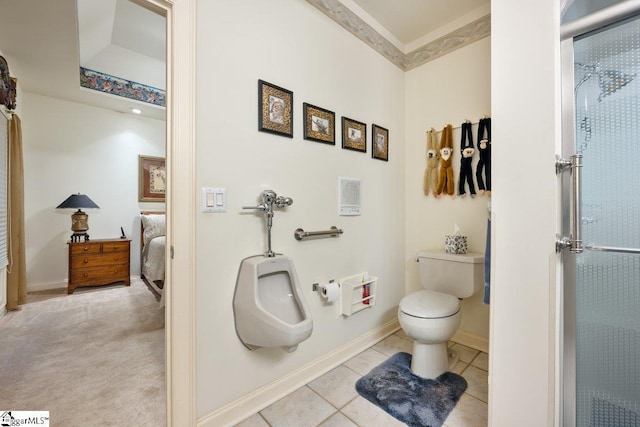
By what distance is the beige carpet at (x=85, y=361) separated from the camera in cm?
144

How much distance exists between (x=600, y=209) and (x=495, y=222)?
367mm

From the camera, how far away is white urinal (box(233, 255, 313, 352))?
1.21 m

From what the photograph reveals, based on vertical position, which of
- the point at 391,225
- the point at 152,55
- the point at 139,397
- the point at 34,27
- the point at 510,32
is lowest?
the point at 139,397

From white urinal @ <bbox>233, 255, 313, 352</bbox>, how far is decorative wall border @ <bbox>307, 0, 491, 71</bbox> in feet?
5.85

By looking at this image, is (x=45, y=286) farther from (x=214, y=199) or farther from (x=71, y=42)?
(x=214, y=199)

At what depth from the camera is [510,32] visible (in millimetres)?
1058

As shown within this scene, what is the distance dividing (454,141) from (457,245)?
0.92m

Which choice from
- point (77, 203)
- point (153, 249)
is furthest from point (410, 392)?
point (77, 203)

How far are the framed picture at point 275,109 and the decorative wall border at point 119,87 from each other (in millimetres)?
3479

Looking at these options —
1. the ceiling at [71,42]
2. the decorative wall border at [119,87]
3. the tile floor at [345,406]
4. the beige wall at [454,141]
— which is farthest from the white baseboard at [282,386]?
the decorative wall border at [119,87]

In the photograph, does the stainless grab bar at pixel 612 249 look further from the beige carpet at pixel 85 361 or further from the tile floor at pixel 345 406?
the beige carpet at pixel 85 361

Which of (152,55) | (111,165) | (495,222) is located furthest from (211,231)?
(111,165)

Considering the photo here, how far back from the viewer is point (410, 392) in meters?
1.54

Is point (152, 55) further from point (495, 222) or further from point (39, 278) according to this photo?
point (495, 222)
